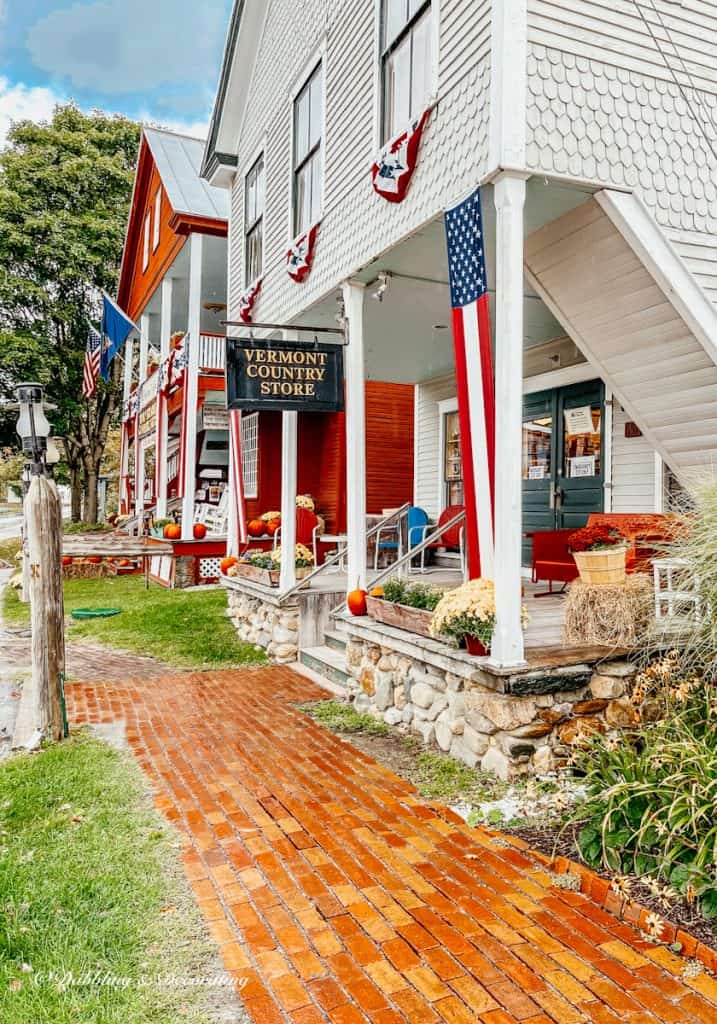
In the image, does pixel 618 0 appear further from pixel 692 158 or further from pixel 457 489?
pixel 457 489

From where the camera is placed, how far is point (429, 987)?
2.42 m

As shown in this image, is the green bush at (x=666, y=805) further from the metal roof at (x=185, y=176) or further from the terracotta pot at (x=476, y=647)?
the metal roof at (x=185, y=176)

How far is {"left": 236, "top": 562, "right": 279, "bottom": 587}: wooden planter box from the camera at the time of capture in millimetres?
8242

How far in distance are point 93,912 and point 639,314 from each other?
4.42 metres

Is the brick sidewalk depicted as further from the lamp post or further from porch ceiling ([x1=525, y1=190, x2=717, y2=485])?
porch ceiling ([x1=525, y1=190, x2=717, y2=485])

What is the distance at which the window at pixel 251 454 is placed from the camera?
42.0 feet

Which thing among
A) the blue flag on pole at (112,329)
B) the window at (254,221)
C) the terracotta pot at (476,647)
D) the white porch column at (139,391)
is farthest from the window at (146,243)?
the terracotta pot at (476,647)

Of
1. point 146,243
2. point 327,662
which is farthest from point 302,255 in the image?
point 146,243

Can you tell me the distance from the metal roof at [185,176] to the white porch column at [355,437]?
24.8ft

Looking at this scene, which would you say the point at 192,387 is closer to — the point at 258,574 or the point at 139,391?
the point at 139,391

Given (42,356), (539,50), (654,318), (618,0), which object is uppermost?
(42,356)

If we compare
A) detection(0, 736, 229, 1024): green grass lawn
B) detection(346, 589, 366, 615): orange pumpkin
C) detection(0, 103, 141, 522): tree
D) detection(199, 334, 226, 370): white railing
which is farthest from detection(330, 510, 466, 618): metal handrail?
detection(0, 103, 141, 522): tree

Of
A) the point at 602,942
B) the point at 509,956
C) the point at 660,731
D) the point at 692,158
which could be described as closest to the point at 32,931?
the point at 509,956

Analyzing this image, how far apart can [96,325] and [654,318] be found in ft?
65.1
